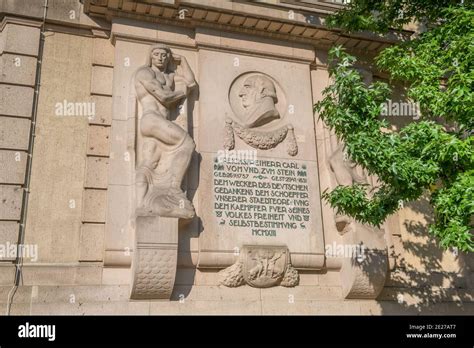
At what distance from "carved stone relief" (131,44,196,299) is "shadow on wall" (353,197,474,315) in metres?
3.93

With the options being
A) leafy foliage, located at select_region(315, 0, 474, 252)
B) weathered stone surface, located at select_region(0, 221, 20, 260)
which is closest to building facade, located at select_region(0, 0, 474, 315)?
weathered stone surface, located at select_region(0, 221, 20, 260)

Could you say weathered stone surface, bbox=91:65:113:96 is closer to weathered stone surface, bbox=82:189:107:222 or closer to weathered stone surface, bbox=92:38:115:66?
weathered stone surface, bbox=92:38:115:66

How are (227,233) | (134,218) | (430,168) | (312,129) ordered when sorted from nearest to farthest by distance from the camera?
(430,168) < (134,218) < (227,233) < (312,129)

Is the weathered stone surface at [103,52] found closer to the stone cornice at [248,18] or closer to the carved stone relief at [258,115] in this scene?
the stone cornice at [248,18]

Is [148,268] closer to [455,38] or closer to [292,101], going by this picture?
[292,101]

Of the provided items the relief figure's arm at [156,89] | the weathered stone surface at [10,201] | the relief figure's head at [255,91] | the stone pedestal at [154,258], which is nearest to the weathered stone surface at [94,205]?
the stone pedestal at [154,258]

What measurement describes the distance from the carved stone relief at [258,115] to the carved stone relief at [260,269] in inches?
87.8

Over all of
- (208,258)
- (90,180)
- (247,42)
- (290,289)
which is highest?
(247,42)

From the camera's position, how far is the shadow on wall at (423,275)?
10531 millimetres

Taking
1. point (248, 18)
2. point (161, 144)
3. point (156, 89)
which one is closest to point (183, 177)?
point (161, 144)

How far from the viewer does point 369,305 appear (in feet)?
33.5

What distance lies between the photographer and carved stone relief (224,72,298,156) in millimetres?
10617
